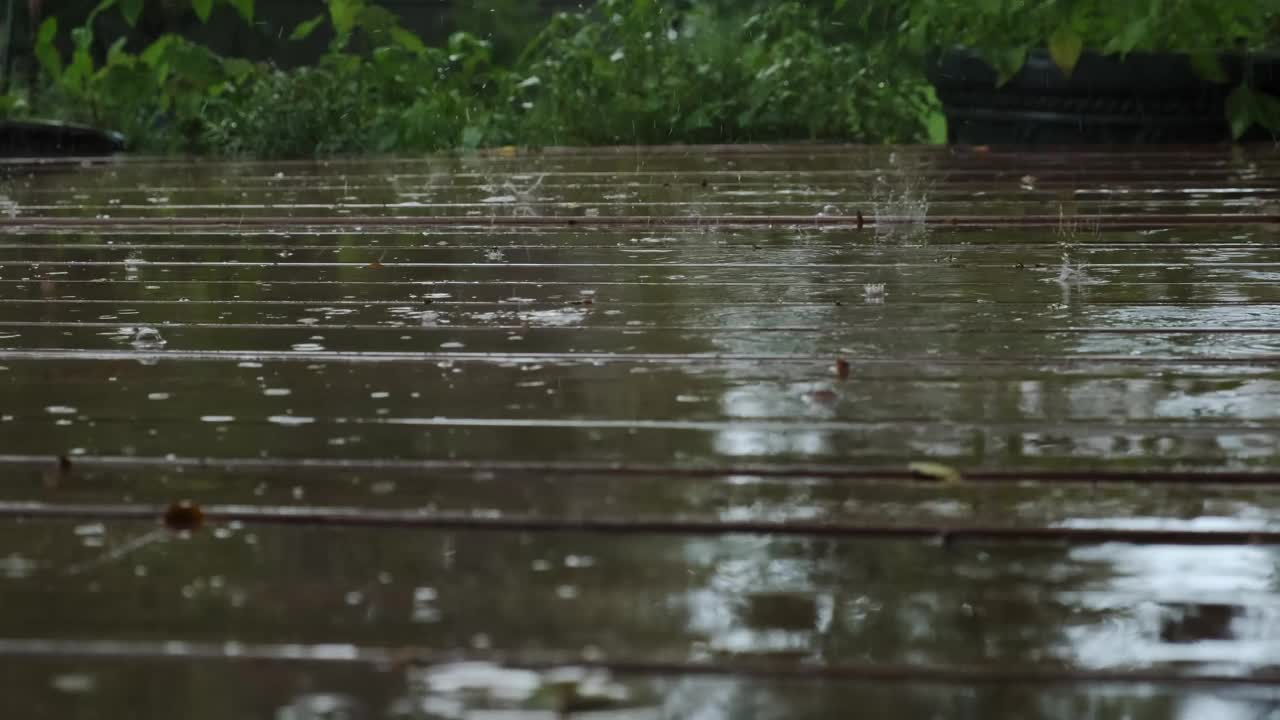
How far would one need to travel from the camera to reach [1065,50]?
165 inches

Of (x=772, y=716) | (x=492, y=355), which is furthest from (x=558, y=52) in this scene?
(x=772, y=716)

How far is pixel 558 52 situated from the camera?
5.38m

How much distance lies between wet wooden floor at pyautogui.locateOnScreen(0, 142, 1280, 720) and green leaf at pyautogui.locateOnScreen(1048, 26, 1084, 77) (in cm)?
196

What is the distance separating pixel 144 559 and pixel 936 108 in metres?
4.60

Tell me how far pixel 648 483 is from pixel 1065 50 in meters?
3.37

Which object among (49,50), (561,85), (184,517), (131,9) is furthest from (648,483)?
(49,50)

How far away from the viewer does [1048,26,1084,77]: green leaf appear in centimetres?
418

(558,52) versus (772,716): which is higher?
(558,52)

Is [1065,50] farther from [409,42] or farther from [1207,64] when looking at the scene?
[409,42]

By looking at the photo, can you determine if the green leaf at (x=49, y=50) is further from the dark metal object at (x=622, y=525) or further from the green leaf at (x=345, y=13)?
the dark metal object at (x=622, y=525)

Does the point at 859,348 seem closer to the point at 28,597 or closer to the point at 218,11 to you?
the point at 28,597

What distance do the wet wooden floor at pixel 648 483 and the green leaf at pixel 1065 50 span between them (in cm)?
196

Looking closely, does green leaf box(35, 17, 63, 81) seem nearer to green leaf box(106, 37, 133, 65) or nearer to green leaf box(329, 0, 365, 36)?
green leaf box(106, 37, 133, 65)

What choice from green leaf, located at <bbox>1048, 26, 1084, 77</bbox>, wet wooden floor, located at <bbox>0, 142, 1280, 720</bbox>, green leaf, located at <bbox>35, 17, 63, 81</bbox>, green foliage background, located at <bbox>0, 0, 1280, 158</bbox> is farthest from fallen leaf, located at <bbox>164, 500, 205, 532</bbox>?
green leaf, located at <bbox>35, 17, 63, 81</bbox>
